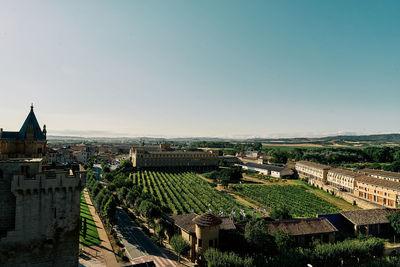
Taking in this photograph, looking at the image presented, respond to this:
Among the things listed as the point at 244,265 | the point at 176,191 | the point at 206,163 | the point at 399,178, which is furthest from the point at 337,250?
the point at 206,163

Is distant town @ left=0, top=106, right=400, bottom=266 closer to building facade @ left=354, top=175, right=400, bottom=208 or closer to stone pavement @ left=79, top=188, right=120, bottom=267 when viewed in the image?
stone pavement @ left=79, top=188, right=120, bottom=267

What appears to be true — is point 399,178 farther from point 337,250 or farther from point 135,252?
point 135,252

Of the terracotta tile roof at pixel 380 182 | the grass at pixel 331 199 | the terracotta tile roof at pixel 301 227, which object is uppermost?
the terracotta tile roof at pixel 380 182

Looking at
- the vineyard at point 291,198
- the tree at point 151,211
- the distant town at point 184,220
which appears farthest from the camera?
the vineyard at point 291,198

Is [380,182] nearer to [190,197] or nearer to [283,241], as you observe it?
[283,241]

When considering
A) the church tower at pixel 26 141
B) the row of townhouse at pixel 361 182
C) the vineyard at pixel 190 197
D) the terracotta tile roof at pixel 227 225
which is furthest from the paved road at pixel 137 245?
the row of townhouse at pixel 361 182

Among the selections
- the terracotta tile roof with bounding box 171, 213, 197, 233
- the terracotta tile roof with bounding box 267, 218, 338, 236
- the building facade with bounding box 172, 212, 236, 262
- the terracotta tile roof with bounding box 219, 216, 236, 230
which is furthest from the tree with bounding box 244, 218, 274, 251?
the terracotta tile roof with bounding box 171, 213, 197, 233

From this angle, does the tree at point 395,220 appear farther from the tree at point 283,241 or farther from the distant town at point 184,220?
the tree at point 283,241
